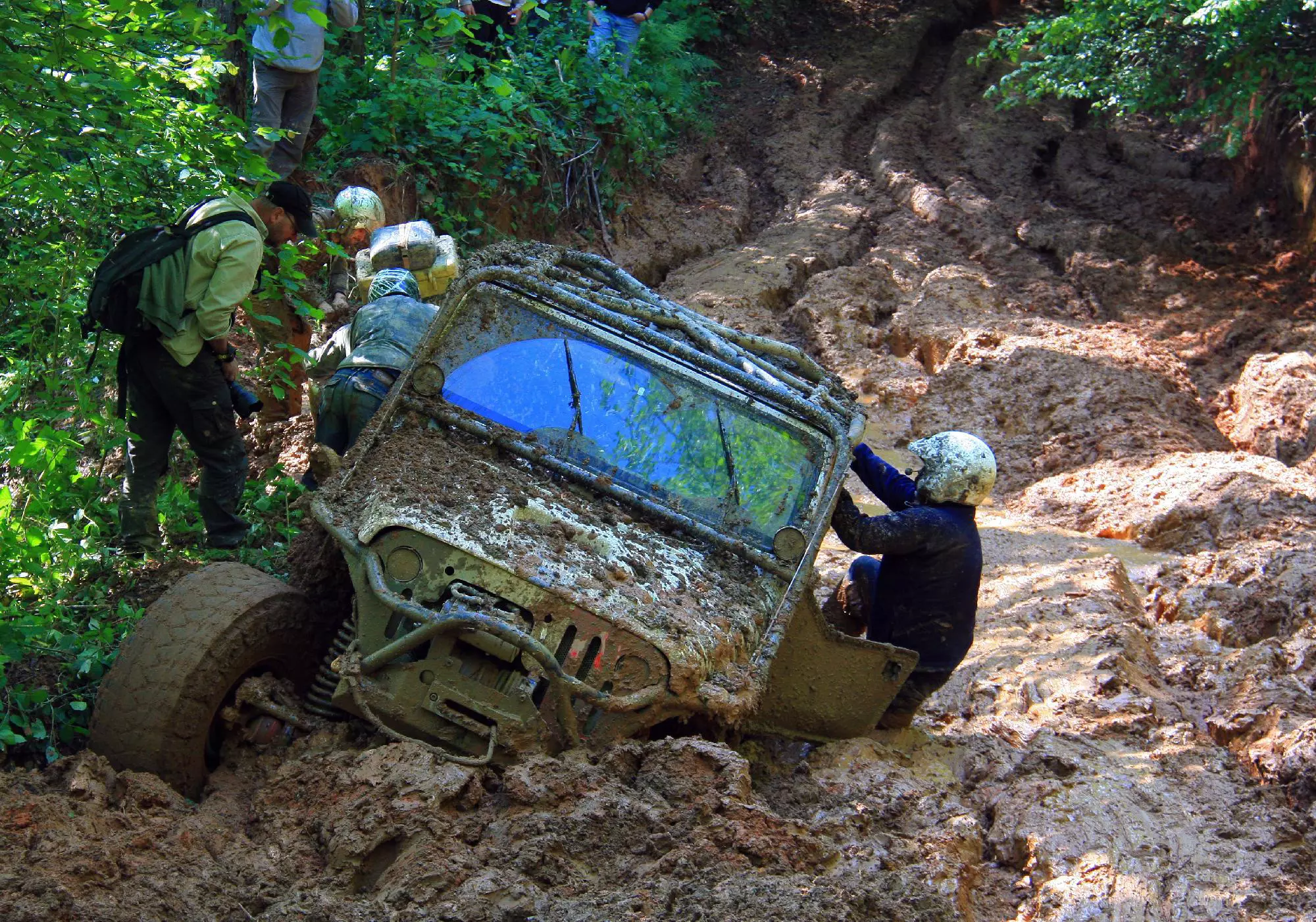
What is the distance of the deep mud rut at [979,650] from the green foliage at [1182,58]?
5.18 feet

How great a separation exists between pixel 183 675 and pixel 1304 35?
385 inches

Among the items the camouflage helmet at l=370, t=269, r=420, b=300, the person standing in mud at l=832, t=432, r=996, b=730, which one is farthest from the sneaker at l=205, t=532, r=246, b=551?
the person standing in mud at l=832, t=432, r=996, b=730

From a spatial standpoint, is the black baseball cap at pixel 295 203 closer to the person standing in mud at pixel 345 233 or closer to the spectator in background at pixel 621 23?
the person standing in mud at pixel 345 233

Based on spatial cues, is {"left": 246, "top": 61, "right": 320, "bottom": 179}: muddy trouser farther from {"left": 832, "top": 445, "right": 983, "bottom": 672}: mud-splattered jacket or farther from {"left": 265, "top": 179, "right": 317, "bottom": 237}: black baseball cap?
{"left": 832, "top": 445, "right": 983, "bottom": 672}: mud-splattered jacket

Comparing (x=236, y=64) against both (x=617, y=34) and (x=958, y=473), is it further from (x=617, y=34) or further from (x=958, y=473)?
(x=617, y=34)

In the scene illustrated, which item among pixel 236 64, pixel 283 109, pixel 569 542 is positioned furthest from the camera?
pixel 283 109

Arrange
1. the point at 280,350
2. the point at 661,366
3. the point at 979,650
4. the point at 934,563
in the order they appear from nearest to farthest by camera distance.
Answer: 1. the point at 661,366
2. the point at 934,563
3. the point at 979,650
4. the point at 280,350

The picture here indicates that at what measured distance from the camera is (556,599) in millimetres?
3955

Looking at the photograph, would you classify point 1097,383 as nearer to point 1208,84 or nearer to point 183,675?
point 1208,84

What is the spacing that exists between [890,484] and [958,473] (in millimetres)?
315

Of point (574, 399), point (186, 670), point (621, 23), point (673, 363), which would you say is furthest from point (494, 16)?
point (186, 670)

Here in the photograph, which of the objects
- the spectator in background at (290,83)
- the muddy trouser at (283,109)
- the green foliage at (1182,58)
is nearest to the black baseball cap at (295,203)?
the spectator in background at (290,83)

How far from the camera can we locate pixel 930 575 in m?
5.35

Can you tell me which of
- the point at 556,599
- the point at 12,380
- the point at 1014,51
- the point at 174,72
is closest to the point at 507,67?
the point at 1014,51
